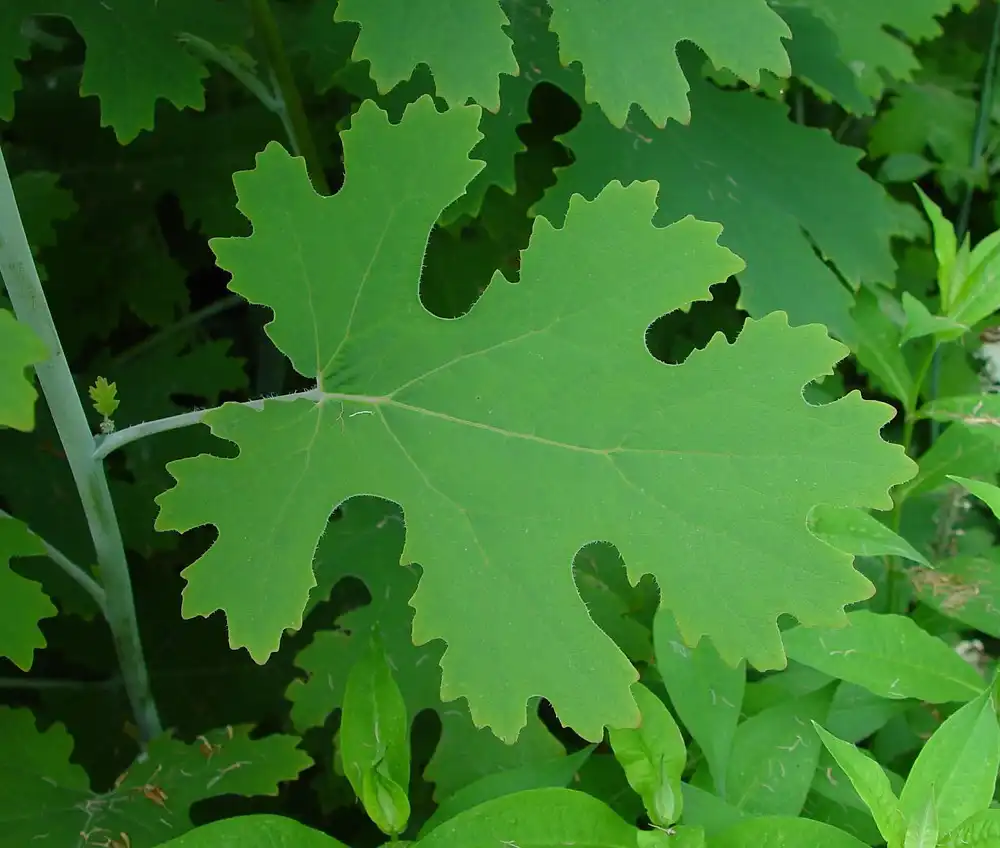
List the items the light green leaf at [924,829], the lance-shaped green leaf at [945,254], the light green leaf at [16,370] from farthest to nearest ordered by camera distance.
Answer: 1. the lance-shaped green leaf at [945,254]
2. the light green leaf at [924,829]
3. the light green leaf at [16,370]

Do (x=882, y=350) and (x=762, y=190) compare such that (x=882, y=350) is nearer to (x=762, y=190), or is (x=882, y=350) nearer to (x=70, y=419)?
(x=762, y=190)

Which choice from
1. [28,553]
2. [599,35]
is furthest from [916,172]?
[28,553]

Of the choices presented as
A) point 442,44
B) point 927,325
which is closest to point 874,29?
point 927,325

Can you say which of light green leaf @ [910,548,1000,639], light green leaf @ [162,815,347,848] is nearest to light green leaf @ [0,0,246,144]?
light green leaf @ [162,815,347,848]

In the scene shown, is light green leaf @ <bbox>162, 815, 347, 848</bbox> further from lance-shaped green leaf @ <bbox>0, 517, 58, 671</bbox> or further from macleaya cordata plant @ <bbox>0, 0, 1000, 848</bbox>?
lance-shaped green leaf @ <bbox>0, 517, 58, 671</bbox>

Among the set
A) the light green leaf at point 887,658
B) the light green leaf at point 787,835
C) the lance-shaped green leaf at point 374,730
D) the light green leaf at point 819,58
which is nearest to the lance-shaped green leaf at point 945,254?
the light green leaf at point 819,58

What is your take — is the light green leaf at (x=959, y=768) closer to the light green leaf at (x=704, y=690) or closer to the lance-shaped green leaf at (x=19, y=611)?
the light green leaf at (x=704, y=690)

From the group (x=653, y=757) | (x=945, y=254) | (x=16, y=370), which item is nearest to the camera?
(x=16, y=370)
